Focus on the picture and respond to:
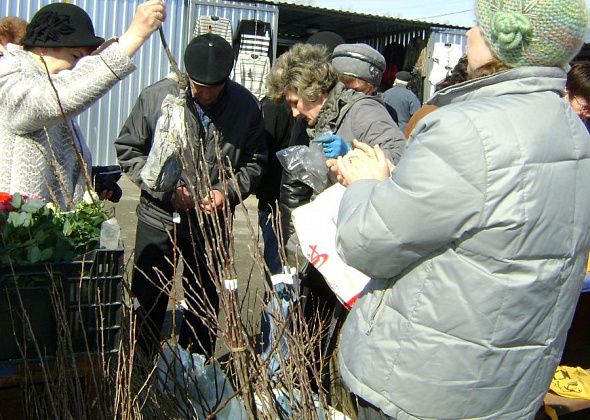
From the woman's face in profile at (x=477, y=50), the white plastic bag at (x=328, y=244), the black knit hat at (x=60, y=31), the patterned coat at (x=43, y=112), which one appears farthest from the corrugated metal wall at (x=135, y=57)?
the woman's face in profile at (x=477, y=50)

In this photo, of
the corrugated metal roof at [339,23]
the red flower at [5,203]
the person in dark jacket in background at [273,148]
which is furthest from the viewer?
the corrugated metal roof at [339,23]

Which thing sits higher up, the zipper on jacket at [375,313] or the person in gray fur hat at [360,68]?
the person in gray fur hat at [360,68]

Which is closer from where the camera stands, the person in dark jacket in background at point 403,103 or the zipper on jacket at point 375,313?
the zipper on jacket at point 375,313

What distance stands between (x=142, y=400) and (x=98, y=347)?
34 cm

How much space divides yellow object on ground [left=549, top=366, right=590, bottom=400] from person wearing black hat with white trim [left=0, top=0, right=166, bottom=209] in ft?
7.46

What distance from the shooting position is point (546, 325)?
5.45 feet

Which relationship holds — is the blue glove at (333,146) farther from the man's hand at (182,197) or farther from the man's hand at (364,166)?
the man's hand at (182,197)

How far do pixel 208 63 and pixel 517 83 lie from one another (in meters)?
1.89

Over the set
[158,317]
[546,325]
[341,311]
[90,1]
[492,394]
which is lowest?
[158,317]

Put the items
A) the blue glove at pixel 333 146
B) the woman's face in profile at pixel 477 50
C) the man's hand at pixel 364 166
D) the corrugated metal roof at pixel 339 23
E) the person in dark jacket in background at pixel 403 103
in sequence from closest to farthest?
the woman's face in profile at pixel 477 50, the man's hand at pixel 364 166, the blue glove at pixel 333 146, the person in dark jacket in background at pixel 403 103, the corrugated metal roof at pixel 339 23

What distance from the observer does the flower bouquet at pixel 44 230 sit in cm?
201

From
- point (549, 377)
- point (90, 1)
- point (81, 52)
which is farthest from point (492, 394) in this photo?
point (90, 1)

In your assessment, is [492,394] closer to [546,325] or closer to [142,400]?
[546,325]

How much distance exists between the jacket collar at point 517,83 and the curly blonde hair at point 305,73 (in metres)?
1.50
